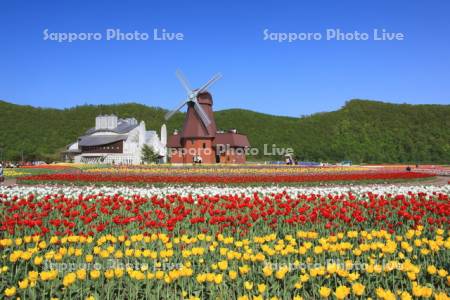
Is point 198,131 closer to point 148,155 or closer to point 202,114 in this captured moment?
point 202,114

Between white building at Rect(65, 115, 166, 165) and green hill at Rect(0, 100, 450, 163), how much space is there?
711cm

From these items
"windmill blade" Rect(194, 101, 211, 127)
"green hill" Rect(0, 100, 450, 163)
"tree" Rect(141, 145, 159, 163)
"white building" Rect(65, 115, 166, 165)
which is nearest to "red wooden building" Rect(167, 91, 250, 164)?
"windmill blade" Rect(194, 101, 211, 127)

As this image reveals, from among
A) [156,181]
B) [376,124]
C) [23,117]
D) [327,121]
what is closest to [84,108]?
[23,117]

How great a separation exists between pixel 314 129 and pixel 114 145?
47875 mm

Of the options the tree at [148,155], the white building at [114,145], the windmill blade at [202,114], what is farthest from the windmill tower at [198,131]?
the white building at [114,145]

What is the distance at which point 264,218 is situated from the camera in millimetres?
7367

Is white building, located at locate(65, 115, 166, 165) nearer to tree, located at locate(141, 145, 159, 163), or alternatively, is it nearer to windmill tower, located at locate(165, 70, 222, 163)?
tree, located at locate(141, 145, 159, 163)

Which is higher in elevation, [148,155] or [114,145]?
[114,145]

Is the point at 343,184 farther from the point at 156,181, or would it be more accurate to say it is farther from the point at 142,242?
the point at 142,242

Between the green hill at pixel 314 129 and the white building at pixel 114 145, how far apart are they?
7108 millimetres

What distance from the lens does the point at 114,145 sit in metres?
60.4

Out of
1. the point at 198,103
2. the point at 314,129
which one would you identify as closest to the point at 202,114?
the point at 198,103

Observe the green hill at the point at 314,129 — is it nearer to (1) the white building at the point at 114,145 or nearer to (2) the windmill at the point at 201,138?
(1) the white building at the point at 114,145

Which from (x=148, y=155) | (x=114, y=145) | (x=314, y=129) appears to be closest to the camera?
(x=148, y=155)
